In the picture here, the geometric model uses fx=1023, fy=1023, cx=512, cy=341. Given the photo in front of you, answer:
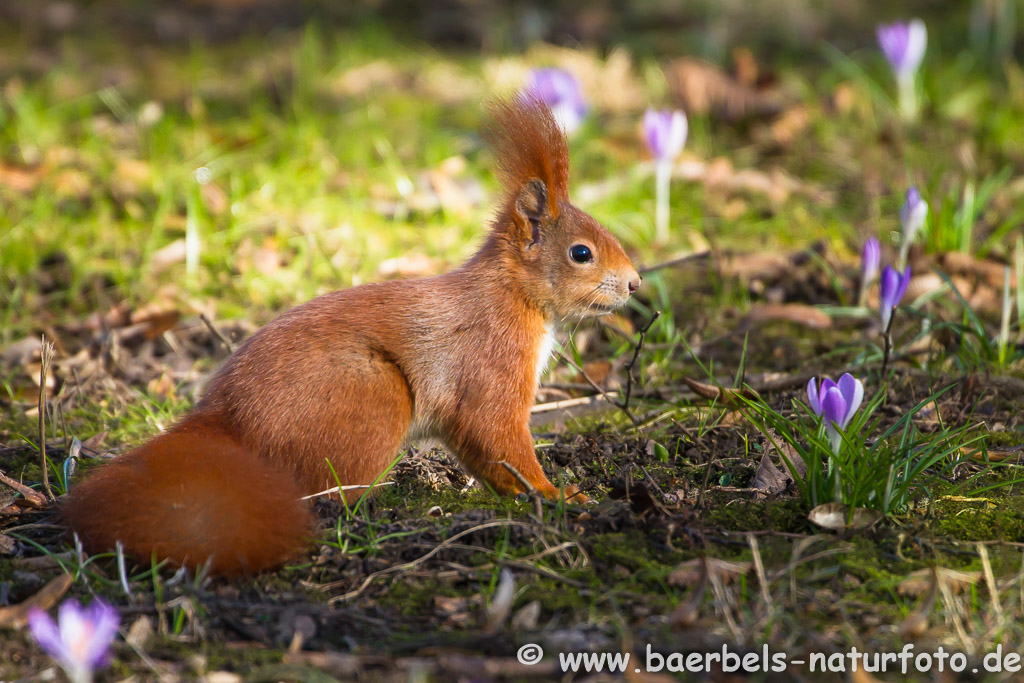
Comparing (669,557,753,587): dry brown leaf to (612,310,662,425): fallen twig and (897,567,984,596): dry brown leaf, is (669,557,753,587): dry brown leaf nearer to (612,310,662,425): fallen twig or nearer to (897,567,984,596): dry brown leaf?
(897,567,984,596): dry brown leaf

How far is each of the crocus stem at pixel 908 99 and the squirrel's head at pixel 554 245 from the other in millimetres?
3307

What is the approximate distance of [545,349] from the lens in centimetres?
318

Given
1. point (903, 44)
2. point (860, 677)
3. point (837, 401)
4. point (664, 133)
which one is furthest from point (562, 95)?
point (860, 677)

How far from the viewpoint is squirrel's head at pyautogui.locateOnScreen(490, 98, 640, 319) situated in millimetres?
Result: 3184

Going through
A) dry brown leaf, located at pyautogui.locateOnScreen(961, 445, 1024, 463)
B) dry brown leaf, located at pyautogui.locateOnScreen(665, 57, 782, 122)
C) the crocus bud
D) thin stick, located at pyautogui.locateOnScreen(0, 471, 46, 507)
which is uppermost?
dry brown leaf, located at pyautogui.locateOnScreen(665, 57, 782, 122)

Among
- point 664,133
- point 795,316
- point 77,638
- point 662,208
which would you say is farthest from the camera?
point 662,208

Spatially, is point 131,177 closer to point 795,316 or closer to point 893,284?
point 795,316

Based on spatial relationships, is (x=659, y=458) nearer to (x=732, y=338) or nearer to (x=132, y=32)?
(x=732, y=338)

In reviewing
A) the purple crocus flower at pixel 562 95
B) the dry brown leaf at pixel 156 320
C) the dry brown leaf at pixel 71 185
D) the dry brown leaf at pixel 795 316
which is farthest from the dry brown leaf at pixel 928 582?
the dry brown leaf at pixel 71 185

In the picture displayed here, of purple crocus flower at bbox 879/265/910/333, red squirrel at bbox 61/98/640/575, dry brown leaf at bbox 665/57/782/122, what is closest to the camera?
red squirrel at bbox 61/98/640/575

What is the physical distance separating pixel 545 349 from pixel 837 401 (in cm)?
95

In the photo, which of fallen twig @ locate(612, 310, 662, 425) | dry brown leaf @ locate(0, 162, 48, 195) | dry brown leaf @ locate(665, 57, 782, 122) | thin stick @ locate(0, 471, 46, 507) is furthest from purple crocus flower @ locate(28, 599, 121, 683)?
dry brown leaf @ locate(665, 57, 782, 122)

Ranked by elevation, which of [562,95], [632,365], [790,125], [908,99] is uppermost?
[562,95]

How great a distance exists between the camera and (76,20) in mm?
7922
